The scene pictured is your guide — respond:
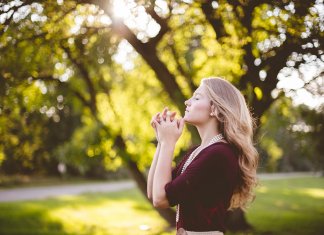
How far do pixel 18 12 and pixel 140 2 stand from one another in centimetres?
219

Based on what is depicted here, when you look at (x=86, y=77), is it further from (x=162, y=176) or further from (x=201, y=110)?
(x=162, y=176)

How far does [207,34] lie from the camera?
29.9 ft

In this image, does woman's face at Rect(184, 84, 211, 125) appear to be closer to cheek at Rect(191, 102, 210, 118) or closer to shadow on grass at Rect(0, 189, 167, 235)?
cheek at Rect(191, 102, 210, 118)

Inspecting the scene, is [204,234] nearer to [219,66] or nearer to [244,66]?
[244,66]

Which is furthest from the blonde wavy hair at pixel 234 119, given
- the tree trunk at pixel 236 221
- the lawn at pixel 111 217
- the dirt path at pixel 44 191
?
the dirt path at pixel 44 191

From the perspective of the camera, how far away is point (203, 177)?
7.32ft

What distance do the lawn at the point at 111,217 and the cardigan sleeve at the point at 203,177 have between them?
7.01 meters

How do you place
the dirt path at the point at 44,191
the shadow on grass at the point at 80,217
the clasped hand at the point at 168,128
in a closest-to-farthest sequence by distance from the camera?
1. the clasped hand at the point at 168,128
2. the shadow on grass at the point at 80,217
3. the dirt path at the point at 44,191

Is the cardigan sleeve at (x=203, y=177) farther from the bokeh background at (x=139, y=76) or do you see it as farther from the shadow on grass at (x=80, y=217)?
the shadow on grass at (x=80, y=217)

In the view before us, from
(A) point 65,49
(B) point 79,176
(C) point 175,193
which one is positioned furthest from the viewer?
(B) point 79,176

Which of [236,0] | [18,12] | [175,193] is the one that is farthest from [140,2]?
[175,193]

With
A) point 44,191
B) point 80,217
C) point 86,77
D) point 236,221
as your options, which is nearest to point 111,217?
point 80,217

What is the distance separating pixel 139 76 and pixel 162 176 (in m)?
10.7

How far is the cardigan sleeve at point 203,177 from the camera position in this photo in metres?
2.21
